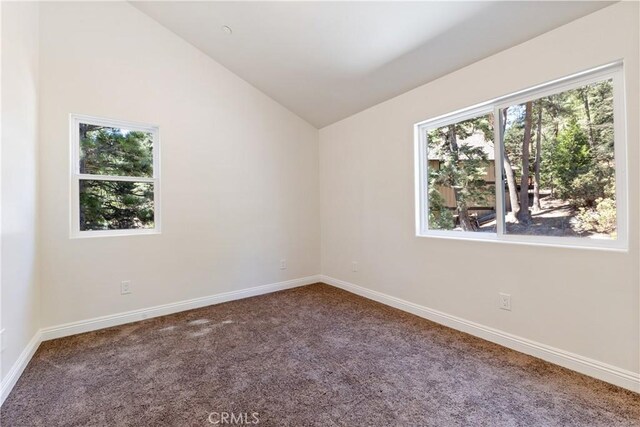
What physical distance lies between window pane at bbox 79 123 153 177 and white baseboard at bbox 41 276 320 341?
1.37 metres

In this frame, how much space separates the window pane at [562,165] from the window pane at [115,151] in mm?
3388

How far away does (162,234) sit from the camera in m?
2.94

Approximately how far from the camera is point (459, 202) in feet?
8.73

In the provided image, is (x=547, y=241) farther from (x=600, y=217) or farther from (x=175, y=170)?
(x=175, y=170)

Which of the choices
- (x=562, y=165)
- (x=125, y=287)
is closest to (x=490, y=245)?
(x=562, y=165)

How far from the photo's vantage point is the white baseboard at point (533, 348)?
1.67 meters

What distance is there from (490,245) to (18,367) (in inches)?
136

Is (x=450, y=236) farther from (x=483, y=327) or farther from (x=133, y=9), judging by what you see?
(x=133, y=9)

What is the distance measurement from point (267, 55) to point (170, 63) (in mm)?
1042

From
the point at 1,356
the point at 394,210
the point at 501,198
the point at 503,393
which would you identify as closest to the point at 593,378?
the point at 503,393

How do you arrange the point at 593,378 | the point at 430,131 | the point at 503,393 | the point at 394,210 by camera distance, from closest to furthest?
the point at 503,393 < the point at 593,378 < the point at 430,131 < the point at 394,210

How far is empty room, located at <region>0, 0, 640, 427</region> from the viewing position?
65.3 inches

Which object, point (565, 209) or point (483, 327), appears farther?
point (483, 327)

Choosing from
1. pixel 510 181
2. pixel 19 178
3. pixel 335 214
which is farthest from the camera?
pixel 335 214
